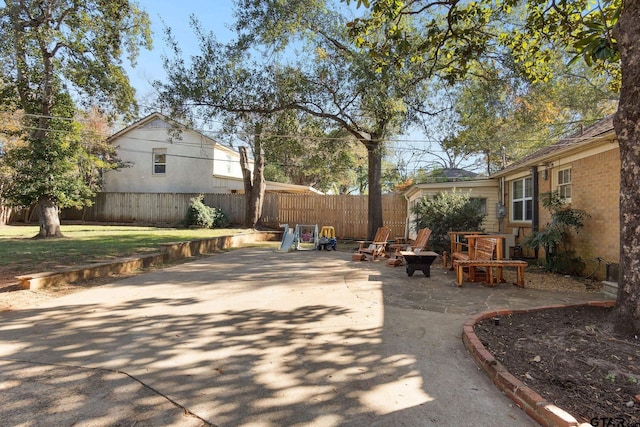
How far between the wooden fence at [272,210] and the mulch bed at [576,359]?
1359 cm

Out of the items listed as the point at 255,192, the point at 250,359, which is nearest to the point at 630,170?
the point at 250,359

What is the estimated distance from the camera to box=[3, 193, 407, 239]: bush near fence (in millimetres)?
18234

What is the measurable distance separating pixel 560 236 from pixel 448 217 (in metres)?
2.99

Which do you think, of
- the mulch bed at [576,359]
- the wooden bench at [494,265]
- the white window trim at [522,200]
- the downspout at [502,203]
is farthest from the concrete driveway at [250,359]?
the downspout at [502,203]

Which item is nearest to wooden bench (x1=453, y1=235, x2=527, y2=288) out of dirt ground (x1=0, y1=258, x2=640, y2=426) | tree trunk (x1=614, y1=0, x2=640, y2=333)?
dirt ground (x1=0, y1=258, x2=640, y2=426)

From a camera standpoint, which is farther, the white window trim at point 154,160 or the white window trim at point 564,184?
the white window trim at point 154,160

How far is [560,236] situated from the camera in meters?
8.10

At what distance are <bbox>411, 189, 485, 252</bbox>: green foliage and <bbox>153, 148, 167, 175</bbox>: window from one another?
18711 millimetres

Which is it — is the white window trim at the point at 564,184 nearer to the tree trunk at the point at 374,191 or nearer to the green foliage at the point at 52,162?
the tree trunk at the point at 374,191

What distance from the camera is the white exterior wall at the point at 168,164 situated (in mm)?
23812

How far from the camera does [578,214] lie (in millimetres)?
8086

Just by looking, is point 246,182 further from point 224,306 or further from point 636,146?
point 636,146

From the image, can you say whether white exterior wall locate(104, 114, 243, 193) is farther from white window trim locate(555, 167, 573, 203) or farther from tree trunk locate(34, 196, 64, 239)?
white window trim locate(555, 167, 573, 203)

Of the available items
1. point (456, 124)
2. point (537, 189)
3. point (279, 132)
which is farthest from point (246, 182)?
point (537, 189)
